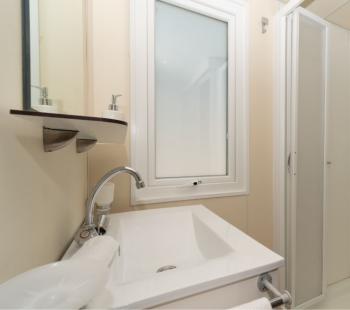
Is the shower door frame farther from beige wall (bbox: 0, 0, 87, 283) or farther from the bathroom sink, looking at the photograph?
beige wall (bbox: 0, 0, 87, 283)

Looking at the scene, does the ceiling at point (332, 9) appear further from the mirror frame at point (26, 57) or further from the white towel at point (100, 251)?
the white towel at point (100, 251)

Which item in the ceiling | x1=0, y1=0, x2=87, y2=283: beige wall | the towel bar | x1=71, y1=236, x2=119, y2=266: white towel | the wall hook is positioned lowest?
the towel bar

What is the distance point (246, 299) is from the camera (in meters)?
0.49

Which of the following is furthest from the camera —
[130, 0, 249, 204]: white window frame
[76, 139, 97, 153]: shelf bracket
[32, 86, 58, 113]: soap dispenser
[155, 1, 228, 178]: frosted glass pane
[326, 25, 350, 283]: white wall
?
[326, 25, 350, 283]: white wall

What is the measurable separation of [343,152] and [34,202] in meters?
2.09

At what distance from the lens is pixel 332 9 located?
4.38 ft

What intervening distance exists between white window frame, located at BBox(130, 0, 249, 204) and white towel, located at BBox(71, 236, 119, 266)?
2.14 ft

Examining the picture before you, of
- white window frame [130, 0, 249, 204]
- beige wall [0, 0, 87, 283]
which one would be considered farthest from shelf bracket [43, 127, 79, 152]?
white window frame [130, 0, 249, 204]

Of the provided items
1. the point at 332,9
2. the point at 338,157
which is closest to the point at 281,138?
the point at 338,157

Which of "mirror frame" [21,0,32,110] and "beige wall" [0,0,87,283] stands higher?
"mirror frame" [21,0,32,110]

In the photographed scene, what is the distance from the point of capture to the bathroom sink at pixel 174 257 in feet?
1.35

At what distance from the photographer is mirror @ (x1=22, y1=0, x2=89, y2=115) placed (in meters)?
0.40

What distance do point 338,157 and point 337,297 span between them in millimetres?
1095

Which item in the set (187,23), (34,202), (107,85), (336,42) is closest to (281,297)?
(34,202)
